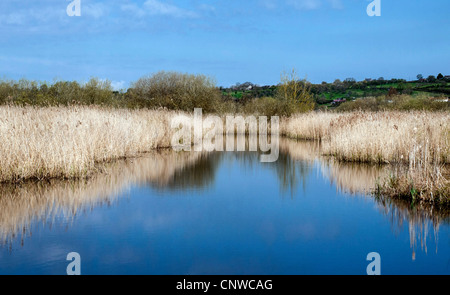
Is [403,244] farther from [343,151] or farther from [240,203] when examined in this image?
[343,151]

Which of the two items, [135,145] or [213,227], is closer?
[213,227]

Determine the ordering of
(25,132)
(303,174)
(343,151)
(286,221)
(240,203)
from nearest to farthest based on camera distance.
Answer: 1. (286,221)
2. (240,203)
3. (25,132)
4. (303,174)
5. (343,151)

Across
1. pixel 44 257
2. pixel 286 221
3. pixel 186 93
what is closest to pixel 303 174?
pixel 286 221

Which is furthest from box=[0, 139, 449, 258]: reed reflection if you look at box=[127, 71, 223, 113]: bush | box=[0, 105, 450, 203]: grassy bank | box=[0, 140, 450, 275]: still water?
box=[127, 71, 223, 113]: bush

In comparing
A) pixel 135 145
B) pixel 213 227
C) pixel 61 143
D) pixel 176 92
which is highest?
pixel 176 92

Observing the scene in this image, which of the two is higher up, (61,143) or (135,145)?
(61,143)

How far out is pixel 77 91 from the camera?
82.1 feet

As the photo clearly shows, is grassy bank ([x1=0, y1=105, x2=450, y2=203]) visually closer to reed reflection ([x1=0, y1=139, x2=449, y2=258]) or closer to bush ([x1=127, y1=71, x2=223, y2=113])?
reed reflection ([x1=0, y1=139, x2=449, y2=258])

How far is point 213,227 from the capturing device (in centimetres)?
570

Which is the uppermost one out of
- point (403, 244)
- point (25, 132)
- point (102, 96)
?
point (102, 96)

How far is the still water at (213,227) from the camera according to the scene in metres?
4.30

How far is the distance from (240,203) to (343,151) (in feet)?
20.0

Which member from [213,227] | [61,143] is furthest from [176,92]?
[213,227]

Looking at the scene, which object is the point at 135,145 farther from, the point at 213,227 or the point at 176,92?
the point at 176,92
